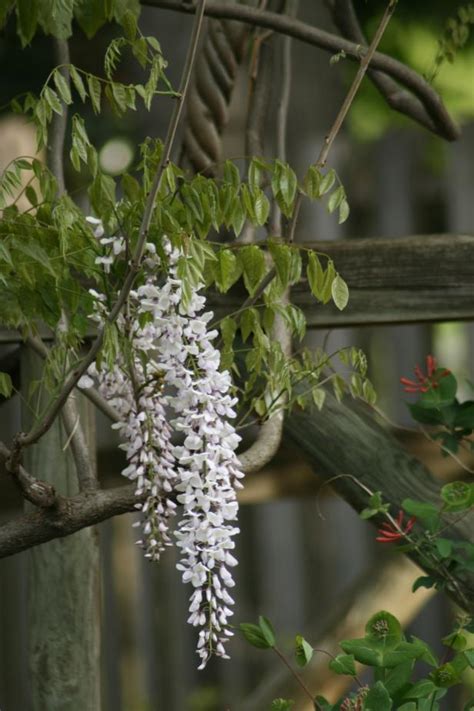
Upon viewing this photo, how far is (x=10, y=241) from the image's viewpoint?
5.19ft

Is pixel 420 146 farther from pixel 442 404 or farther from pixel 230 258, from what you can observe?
pixel 230 258

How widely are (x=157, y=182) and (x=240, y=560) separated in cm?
264

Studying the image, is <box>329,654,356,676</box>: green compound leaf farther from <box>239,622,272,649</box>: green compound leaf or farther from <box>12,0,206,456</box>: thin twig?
<box>12,0,206,456</box>: thin twig

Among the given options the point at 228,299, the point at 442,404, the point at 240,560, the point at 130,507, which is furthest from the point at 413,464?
the point at 240,560

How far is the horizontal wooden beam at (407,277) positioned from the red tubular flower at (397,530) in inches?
13.8

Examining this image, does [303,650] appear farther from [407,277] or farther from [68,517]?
[407,277]

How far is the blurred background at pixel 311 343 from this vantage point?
376 centimetres

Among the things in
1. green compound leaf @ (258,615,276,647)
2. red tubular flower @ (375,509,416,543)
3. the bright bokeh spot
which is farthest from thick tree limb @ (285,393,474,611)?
the bright bokeh spot

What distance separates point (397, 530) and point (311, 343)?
1.70 metres

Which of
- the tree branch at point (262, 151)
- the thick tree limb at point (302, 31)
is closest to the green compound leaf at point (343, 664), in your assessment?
the tree branch at point (262, 151)

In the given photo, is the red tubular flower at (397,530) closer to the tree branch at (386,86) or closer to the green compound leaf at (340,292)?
the green compound leaf at (340,292)

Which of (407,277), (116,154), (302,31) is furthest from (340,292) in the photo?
(116,154)

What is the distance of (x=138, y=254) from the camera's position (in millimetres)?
1478

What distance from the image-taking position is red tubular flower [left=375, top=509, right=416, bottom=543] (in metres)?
1.82
